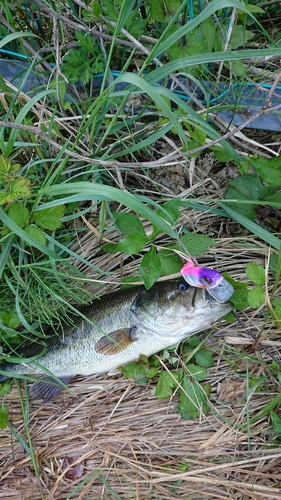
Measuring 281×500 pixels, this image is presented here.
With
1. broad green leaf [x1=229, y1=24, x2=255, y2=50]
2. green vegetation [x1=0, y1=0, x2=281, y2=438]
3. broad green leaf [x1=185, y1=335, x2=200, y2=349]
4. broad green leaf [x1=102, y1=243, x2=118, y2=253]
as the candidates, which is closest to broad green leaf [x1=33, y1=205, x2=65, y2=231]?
green vegetation [x1=0, y1=0, x2=281, y2=438]

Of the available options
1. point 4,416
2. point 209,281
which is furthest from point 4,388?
point 209,281

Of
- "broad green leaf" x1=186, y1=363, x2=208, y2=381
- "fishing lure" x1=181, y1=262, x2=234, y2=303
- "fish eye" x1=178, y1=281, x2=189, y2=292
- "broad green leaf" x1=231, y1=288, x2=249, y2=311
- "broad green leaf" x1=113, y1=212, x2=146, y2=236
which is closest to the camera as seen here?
"fishing lure" x1=181, y1=262, x2=234, y2=303

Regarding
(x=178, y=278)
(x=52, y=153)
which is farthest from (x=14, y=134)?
(x=178, y=278)

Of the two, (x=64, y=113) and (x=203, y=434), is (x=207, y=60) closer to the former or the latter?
(x=64, y=113)

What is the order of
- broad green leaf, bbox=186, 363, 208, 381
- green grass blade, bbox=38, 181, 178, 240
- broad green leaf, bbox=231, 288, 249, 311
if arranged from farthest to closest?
1. broad green leaf, bbox=186, 363, 208, 381
2. broad green leaf, bbox=231, 288, 249, 311
3. green grass blade, bbox=38, 181, 178, 240

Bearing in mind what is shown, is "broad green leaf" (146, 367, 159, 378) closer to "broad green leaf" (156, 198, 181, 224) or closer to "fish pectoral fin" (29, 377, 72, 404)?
"fish pectoral fin" (29, 377, 72, 404)

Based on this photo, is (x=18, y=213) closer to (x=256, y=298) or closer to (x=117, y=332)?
(x=117, y=332)

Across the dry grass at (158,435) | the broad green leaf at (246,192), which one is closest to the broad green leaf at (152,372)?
the dry grass at (158,435)
